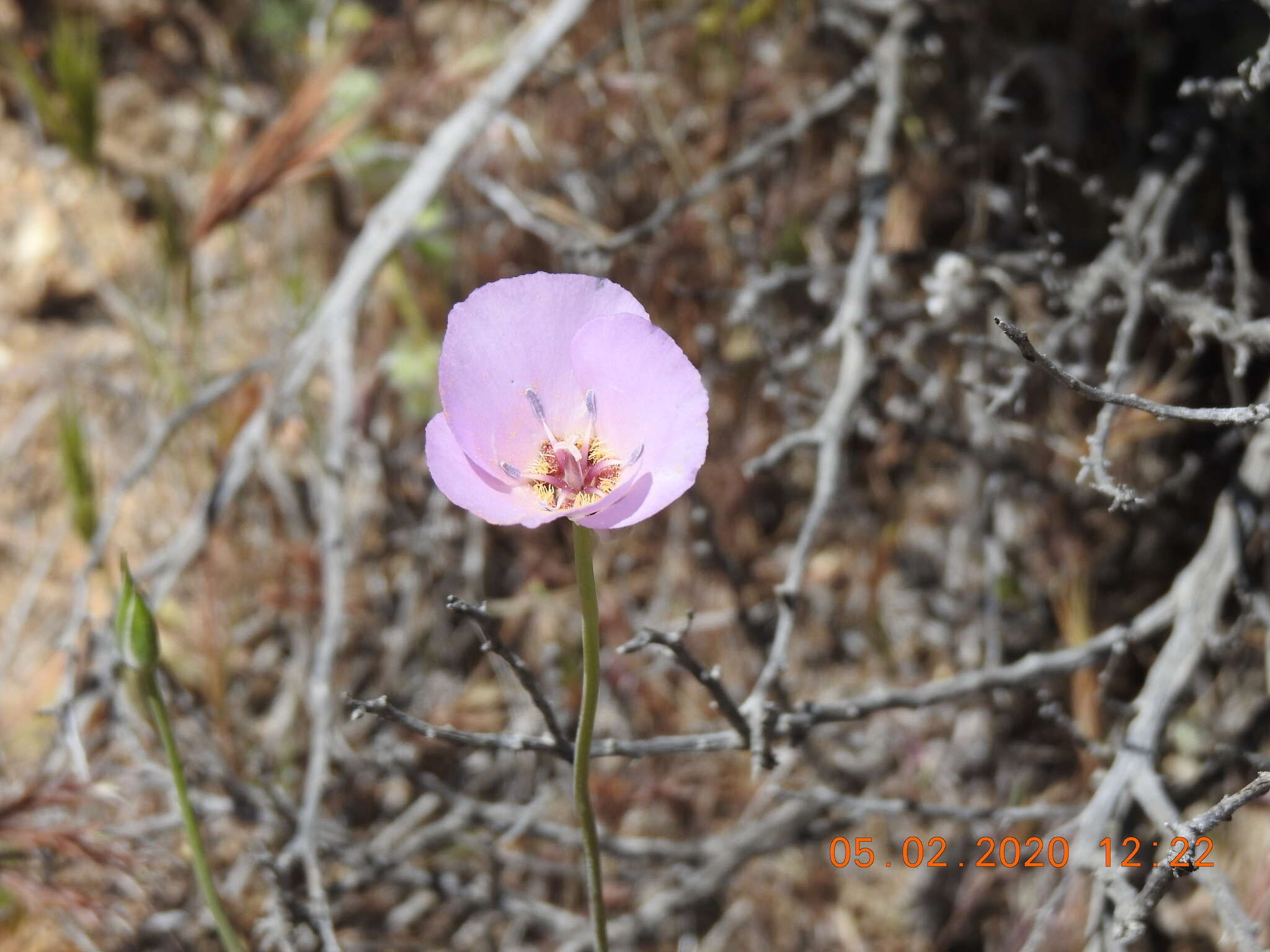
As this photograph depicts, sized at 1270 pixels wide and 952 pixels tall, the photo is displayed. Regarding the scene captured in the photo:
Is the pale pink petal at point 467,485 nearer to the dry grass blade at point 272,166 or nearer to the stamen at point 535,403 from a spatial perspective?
the stamen at point 535,403

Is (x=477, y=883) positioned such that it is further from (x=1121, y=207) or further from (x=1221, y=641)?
(x=1121, y=207)

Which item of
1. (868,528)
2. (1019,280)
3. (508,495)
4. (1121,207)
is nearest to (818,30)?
(1019,280)

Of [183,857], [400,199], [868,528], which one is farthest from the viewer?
[868,528]

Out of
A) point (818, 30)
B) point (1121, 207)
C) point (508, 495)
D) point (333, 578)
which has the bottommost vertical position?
point (508, 495)

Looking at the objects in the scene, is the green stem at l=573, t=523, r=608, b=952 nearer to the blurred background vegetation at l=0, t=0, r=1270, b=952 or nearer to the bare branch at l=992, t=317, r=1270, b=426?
the bare branch at l=992, t=317, r=1270, b=426
